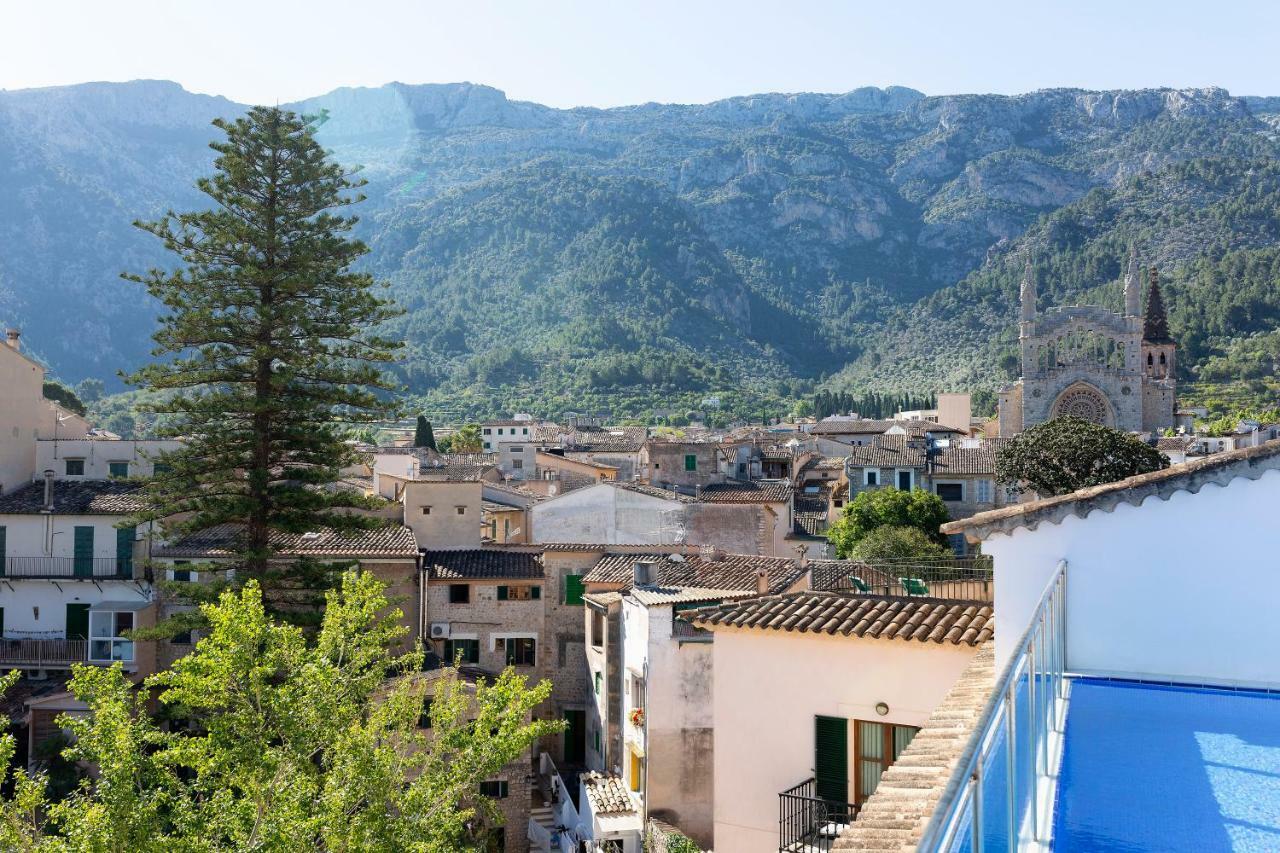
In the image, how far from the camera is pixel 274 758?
38.2ft

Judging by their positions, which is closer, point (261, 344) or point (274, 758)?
point (274, 758)

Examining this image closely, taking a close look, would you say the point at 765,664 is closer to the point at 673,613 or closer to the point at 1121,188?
the point at 673,613

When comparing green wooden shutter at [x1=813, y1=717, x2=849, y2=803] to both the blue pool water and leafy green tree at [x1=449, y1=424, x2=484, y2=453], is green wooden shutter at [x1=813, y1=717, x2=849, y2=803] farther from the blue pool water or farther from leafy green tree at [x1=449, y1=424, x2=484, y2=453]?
leafy green tree at [x1=449, y1=424, x2=484, y2=453]

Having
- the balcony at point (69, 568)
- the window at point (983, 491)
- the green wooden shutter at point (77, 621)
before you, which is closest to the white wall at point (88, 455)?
the balcony at point (69, 568)

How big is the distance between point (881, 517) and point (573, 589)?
1530 cm

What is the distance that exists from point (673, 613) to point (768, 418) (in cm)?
10955

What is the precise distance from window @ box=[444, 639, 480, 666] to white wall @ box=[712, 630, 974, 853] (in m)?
16.8

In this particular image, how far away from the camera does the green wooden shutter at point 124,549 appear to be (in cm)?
2800

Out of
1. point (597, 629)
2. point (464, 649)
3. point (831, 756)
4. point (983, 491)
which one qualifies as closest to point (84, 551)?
point (464, 649)

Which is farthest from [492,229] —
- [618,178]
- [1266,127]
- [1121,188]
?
[1266,127]

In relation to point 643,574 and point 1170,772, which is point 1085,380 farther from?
point 1170,772

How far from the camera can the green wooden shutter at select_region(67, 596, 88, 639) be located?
90.5 feet

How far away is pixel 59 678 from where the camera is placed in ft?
86.6

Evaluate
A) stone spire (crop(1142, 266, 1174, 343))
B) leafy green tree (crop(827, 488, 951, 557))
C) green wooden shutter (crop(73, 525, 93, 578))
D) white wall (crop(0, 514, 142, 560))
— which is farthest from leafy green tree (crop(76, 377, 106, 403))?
leafy green tree (crop(827, 488, 951, 557))
